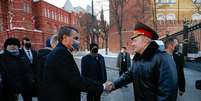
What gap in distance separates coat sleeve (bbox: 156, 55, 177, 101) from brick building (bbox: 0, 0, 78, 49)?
60.0m

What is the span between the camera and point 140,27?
5.14 meters

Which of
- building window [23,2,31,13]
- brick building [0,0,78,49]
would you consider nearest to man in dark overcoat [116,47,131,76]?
brick building [0,0,78,49]

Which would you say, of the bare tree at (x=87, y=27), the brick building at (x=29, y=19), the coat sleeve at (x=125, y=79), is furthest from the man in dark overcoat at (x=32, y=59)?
the bare tree at (x=87, y=27)

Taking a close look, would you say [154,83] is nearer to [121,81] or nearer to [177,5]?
[121,81]

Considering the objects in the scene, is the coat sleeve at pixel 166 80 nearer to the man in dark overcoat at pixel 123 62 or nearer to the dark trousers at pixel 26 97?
the dark trousers at pixel 26 97

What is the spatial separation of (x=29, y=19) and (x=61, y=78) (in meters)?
86.7

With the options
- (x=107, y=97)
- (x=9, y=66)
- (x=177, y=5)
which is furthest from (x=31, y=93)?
(x=177, y=5)

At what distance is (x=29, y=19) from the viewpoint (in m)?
90.3

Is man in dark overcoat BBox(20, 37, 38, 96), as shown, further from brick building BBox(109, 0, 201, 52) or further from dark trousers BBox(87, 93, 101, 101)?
brick building BBox(109, 0, 201, 52)

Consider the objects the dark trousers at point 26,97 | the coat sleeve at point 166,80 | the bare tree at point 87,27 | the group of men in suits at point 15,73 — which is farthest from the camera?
the bare tree at point 87,27

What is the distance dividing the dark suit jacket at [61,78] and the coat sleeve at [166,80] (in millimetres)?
1118

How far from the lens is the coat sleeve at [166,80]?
4.71 metres

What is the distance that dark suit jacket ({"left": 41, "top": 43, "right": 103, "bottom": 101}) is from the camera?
17.3ft

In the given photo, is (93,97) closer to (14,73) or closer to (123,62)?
(14,73)
